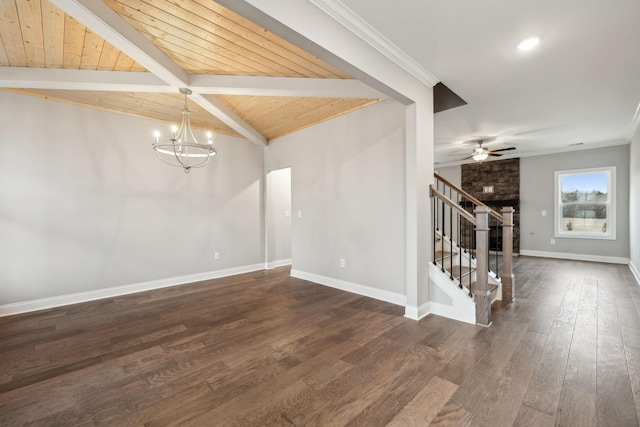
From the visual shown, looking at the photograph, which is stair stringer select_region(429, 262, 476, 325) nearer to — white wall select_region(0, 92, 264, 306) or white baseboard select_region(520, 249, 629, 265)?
white wall select_region(0, 92, 264, 306)

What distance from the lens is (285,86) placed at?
3197mm

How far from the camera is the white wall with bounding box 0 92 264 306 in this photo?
3342mm

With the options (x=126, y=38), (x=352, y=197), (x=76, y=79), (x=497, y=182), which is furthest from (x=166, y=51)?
(x=497, y=182)

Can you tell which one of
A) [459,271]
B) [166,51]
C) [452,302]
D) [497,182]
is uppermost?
[166,51]

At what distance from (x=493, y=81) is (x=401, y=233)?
79.7 inches

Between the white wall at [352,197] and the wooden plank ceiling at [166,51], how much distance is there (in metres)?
0.41

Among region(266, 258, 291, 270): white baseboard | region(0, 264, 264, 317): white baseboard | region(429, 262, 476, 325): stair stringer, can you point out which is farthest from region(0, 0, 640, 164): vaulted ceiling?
region(266, 258, 291, 270): white baseboard

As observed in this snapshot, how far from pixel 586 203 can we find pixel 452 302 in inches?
230

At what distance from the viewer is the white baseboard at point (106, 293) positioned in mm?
3317

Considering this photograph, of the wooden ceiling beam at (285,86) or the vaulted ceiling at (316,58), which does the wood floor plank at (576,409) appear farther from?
the wooden ceiling beam at (285,86)

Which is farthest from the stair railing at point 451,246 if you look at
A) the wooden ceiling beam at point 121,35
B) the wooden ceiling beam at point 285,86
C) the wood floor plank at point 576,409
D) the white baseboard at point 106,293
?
the white baseboard at point 106,293

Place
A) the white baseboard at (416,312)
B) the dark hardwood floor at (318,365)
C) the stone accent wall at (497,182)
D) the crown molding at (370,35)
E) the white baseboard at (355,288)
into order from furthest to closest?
1. the stone accent wall at (497,182)
2. the white baseboard at (355,288)
3. the white baseboard at (416,312)
4. the crown molding at (370,35)
5. the dark hardwood floor at (318,365)

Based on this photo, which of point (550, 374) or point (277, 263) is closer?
point (550, 374)

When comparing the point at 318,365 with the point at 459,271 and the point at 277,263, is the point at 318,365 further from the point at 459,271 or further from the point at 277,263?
the point at 277,263
